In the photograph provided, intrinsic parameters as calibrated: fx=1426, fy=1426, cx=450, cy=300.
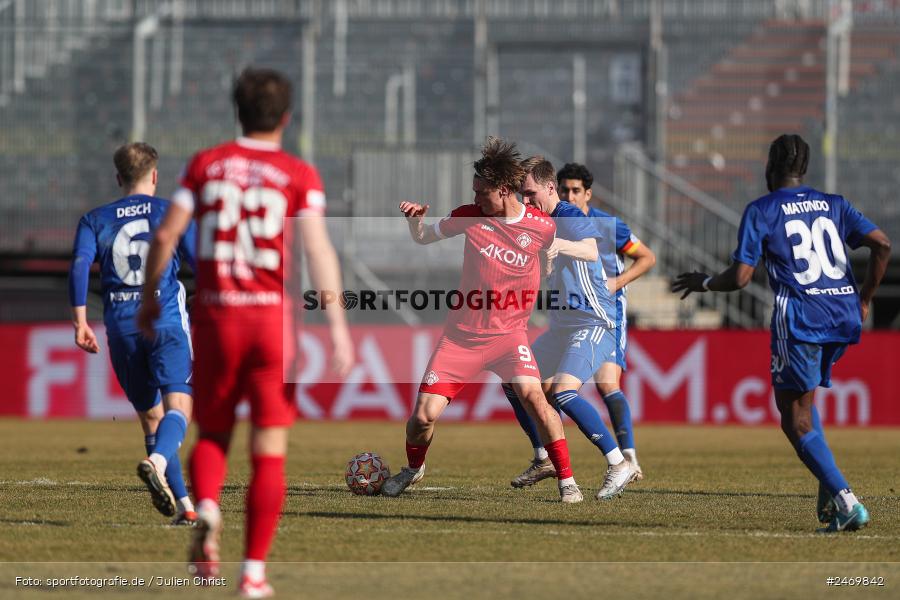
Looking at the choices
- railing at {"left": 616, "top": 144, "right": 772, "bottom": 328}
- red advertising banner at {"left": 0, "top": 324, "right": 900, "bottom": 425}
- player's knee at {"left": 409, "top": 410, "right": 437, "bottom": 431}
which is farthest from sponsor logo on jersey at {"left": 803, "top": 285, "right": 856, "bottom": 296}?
railing at {"left": 616, "top": 144, "right": 772, "bottom": 328}

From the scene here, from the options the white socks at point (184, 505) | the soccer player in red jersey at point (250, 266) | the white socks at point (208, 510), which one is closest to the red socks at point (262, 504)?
the soccer player in red jersey at point (250, 266)

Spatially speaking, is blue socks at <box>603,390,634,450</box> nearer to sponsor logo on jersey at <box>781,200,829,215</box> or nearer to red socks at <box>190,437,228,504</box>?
sponsor logo on jersey at <box>781,200,829,215</box>

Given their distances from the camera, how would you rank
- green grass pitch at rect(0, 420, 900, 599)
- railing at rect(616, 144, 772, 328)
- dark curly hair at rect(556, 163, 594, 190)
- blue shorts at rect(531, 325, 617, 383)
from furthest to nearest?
railing at rect(616, 144, 772, 328), dark curly hair at rect(556, 163, 594, 190), blue shorts at rect(531, 325, 617, 383), green grass pitch at rect(0, 420, 900, 599)

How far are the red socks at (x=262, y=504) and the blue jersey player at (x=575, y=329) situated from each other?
372cm

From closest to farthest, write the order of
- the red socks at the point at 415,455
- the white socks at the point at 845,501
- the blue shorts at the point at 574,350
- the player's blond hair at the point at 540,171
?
the white socks at the point at 845,501 < the red socks at the point at 415,455 < the player's blond hair at the point at 540,171 < the blue shorts at the point at 574,350

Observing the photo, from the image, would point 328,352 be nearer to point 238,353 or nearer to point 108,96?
point 108,96

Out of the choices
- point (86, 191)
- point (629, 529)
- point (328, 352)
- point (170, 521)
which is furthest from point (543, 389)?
point (86, 191)

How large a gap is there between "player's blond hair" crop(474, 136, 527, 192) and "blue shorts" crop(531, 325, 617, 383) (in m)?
1.62

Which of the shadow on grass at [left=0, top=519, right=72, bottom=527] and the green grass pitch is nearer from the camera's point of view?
the green grass pitch

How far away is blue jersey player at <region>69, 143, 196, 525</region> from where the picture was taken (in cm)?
802

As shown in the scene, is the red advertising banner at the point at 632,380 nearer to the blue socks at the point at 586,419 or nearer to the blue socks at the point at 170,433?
the blue socks at the point at 586,419

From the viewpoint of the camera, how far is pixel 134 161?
8008 millimetres

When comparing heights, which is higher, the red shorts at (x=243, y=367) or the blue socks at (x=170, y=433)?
the red shorts at (x=243, y=367)

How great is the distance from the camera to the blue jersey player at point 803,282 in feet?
25.5
